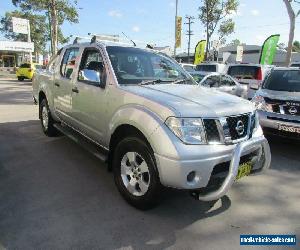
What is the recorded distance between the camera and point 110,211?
13.1 feet

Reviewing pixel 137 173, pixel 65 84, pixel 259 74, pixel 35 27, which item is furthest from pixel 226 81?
pixel 35 27

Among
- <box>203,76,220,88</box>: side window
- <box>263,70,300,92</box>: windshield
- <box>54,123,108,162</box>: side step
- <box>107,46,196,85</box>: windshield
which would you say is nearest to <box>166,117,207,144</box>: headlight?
<box>107,46,196,85</box>: windshield

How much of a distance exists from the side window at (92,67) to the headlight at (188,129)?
1504 mm

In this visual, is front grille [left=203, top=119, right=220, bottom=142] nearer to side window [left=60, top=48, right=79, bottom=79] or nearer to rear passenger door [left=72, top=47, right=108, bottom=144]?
rear passenger door [left=72, top=47, right=108, bottom=144]

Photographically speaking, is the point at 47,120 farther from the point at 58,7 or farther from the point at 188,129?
the point at 58,7

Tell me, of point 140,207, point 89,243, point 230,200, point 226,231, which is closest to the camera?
point 89,243

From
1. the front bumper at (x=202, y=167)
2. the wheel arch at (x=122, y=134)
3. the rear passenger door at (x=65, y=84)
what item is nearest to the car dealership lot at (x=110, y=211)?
the front bumper at (x=202, y=167)

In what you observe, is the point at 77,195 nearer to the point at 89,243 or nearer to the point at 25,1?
the point at 89,243

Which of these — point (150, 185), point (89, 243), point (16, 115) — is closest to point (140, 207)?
point (150, 185)

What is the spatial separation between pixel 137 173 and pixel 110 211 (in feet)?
1.79

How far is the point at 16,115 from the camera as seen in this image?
10039 mm

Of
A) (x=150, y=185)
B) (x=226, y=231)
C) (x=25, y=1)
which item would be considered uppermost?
(x=25, y=1)

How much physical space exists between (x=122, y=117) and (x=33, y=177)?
6.03ft

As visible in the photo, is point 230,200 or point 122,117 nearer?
point 122,117
